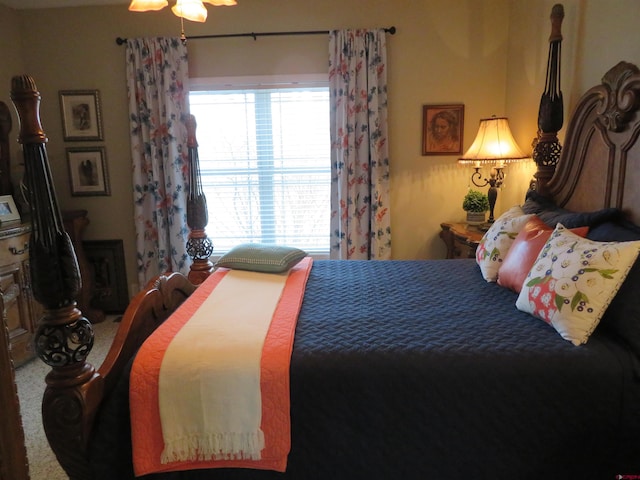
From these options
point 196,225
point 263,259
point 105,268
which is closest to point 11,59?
point 105,268

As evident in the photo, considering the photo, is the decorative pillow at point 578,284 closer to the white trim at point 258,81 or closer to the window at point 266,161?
the window at point 266,161

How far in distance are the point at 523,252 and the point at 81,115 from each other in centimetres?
362

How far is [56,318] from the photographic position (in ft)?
4.17

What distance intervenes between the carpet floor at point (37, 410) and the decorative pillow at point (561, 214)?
258cm

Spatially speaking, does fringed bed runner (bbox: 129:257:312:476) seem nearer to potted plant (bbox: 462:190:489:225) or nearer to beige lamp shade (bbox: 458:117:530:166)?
beige lamp shade (bbox: 458:117:530:166)

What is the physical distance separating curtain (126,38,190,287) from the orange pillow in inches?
106

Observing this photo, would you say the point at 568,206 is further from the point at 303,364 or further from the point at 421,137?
the point at 303,364

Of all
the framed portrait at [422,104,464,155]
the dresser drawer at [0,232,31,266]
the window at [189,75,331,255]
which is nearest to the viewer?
the dresser drawer at [0,232,31,266]

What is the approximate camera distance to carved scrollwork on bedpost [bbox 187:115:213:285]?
2625mm

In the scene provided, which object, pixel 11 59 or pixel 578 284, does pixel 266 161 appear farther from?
pixel 578 284

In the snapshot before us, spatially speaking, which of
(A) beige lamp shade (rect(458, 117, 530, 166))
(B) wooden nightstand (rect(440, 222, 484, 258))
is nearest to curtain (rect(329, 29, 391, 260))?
(B) wooden nightstand (rect(440, 222, 484, 258))

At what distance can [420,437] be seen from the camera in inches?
53.6

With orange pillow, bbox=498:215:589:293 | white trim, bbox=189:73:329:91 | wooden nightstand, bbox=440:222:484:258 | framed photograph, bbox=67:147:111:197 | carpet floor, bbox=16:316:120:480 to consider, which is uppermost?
A: white trim, bbox=189:73:329:91

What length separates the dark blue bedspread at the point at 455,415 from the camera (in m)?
1.35
